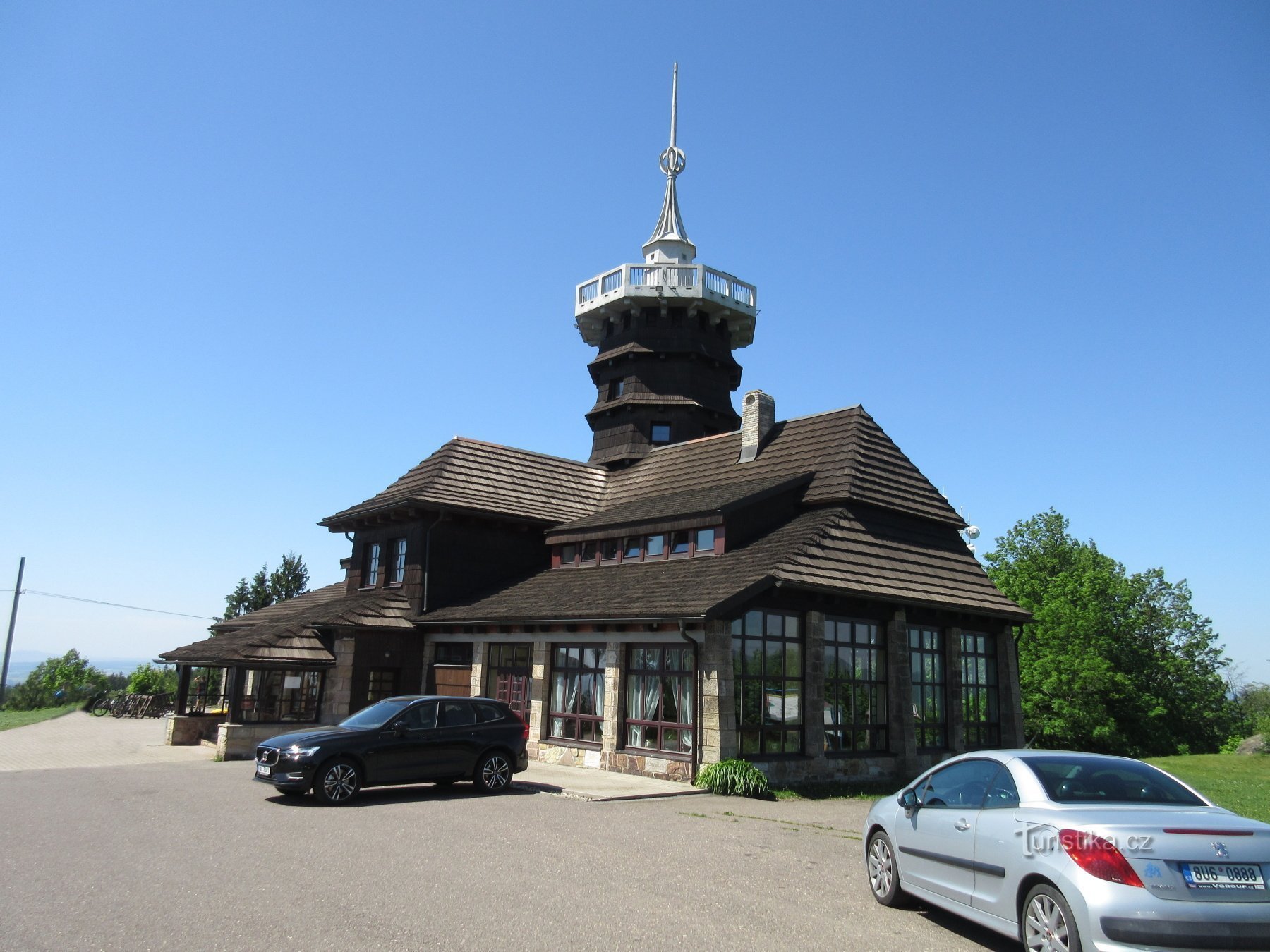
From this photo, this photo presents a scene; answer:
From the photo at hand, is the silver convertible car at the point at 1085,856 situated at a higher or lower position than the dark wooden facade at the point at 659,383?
lower

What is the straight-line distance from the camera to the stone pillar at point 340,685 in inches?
909

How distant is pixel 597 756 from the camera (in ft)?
62.4

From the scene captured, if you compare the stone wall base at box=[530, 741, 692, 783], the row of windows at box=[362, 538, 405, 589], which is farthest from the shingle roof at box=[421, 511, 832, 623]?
the stone wall base at box=[530, 741, 692, 783]

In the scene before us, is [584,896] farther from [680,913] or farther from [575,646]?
[575,646]

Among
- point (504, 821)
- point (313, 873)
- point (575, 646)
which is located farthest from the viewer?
point (575, 646)

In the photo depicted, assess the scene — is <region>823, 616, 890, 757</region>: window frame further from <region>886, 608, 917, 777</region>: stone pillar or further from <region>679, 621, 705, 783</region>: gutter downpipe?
<region>679, 621, 705, 783</region>: gutter downpipe

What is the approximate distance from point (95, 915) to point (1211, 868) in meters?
7.97

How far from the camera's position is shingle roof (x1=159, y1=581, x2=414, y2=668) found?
72.7 ft

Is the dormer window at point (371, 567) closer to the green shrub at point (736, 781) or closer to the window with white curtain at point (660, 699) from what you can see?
the window with white curtain at point (660, 699)

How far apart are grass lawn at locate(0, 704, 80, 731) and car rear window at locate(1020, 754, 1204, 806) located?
1380 inches

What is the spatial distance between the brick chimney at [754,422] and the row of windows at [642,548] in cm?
429

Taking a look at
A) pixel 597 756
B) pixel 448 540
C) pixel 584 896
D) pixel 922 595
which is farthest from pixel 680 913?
pixel 448 540

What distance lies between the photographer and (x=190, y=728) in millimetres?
24266

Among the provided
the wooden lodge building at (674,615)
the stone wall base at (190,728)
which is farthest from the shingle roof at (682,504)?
the stone wall base at (190,728)
